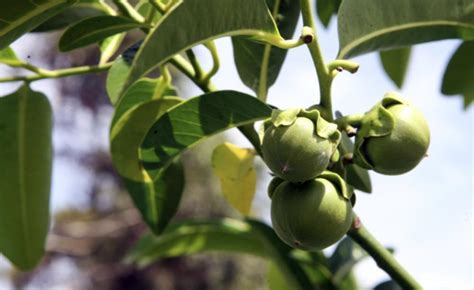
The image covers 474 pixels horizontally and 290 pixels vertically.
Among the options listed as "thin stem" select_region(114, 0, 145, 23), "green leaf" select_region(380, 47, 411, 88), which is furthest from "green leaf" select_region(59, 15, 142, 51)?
"green leaf" select_region(380, 47, 411, 88)

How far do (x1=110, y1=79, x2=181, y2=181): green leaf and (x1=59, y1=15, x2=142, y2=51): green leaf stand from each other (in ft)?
0.51

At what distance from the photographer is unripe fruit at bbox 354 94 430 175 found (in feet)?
3.61

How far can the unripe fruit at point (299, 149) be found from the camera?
3.46 ft

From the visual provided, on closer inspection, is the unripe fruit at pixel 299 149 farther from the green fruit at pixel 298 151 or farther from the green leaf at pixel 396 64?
the green leaf at pixel 396 64

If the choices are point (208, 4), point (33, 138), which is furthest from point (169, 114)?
point (33, 138)

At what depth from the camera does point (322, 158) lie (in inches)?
42.3

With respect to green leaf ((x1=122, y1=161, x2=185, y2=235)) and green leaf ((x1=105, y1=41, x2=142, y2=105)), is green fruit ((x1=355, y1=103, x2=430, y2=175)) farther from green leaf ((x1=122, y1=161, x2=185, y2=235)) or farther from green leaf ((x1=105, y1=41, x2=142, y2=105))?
green leaf ((x1=122, y1=161, x2=185, y2=235))

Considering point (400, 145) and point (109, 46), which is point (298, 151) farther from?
point (109, 46)

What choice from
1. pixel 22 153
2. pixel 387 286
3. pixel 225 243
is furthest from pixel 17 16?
pixel 225 243

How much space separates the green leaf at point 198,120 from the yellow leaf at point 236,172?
0.60 ft

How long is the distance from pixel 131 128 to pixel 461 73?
676 mm

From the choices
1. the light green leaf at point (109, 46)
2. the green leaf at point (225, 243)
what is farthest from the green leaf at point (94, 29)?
the green leaf at point (225, 243)

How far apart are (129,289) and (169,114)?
55.5 feet

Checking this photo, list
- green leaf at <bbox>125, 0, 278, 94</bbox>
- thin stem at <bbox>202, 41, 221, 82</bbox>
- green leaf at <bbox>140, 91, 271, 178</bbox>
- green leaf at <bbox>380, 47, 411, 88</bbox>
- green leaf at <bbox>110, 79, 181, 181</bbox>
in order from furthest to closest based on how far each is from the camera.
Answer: green leaf at <bbox>380, 47, 411, 88</bbox> < green leaf at <bbox>110, 79, 181, 181</bbox> < thin stem at <bbox>202, 41, 221, 82</bbox> < green leaf at <bbox>140, 91, 271, 178</bbox> < green leaf at <bbox>125, 0, 278, 94</bbox>
